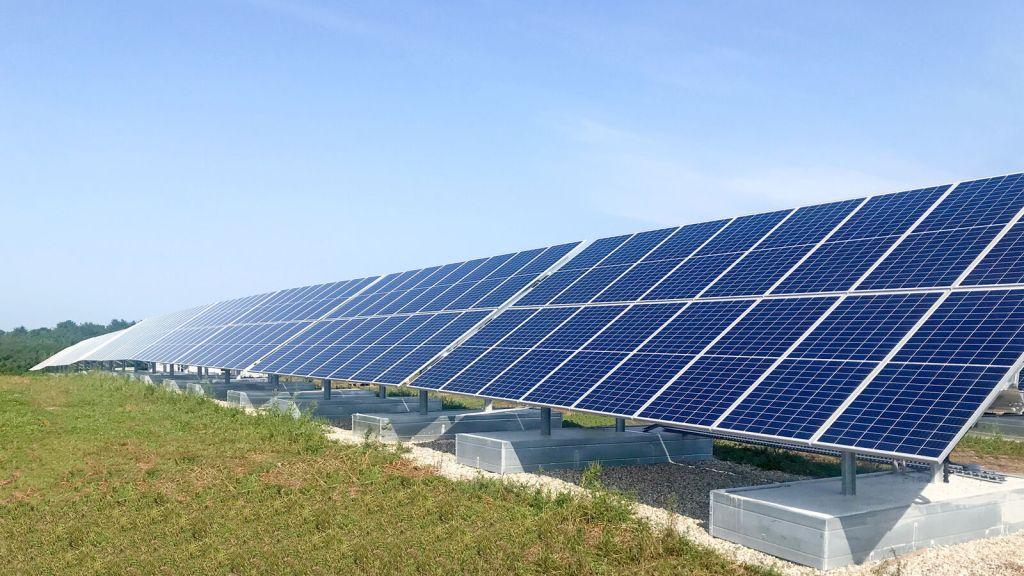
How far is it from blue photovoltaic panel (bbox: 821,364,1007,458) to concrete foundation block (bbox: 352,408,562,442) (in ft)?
47.1

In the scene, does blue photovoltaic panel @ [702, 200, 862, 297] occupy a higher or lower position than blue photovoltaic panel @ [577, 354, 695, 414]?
higher

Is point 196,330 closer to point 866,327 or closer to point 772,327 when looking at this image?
point 772,327

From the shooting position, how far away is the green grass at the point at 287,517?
14.5 metres

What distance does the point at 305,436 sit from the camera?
26.9 m

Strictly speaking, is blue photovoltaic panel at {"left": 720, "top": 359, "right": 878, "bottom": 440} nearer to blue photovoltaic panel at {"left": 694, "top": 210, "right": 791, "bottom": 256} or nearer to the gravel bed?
the gravel bed

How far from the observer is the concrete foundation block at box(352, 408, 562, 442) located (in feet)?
93.0

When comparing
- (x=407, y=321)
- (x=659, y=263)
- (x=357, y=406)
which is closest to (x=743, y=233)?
(x=659, y=263)

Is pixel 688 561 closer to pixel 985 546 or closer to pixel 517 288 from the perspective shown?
pixel 985 546

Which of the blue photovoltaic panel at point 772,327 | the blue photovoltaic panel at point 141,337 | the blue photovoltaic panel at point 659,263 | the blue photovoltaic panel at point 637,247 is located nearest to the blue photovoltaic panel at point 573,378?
the blue photovoltaic panel at point 772,327

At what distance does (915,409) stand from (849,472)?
7.17 feet

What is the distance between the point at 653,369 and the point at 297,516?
8179 millimetres

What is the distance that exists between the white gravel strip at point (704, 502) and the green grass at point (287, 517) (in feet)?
2.91

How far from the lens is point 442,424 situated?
29.3 meters

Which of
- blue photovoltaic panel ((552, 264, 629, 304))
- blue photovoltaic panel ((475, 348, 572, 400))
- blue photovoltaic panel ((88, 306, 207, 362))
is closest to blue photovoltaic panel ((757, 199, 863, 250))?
blue photovoltaic panel ((552, 264, 629, 304))
